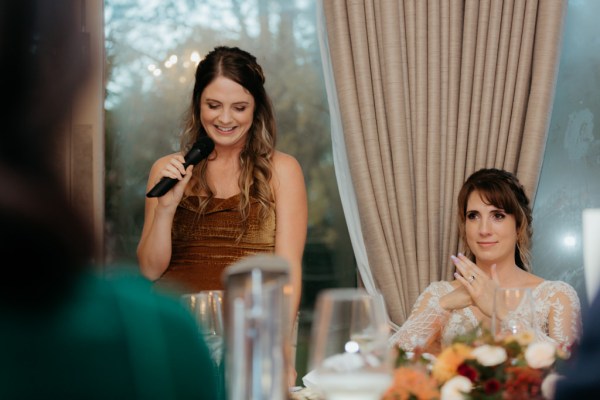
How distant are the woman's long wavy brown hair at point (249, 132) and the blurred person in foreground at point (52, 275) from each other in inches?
81.8

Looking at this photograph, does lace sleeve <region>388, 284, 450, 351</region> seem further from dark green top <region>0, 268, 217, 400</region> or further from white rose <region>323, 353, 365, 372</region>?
dark green top <region>0, 268, 217, 400</region>

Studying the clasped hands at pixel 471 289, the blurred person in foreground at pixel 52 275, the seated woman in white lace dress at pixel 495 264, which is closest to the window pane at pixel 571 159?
the seated woman in white lace dress at pixel 495 264

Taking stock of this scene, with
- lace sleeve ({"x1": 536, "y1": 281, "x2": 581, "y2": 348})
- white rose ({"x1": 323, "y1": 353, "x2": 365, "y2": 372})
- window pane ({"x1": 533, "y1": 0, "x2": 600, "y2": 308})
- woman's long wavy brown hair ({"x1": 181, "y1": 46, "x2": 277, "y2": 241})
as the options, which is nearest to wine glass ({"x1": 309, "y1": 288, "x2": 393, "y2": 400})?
white rose ({"x1": 323, "y1": 353, "x2": 365, "y2": 372})

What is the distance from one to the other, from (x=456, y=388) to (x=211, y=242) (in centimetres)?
189

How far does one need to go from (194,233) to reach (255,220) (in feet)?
0.69

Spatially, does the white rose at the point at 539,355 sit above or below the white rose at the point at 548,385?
above

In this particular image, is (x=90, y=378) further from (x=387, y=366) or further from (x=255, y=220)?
(x=255, y=220)

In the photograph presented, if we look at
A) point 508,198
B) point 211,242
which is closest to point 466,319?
point 508,198

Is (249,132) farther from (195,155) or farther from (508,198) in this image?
(508,198)

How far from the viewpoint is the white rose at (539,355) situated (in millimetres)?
1181

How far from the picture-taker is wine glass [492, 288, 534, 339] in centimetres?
130

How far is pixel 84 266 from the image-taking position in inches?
29.4

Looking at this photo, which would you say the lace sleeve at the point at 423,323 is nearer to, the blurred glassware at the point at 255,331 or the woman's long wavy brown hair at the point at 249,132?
the woman's long wavy brown hair at the point at 249,132

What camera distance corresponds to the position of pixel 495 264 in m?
2.94
